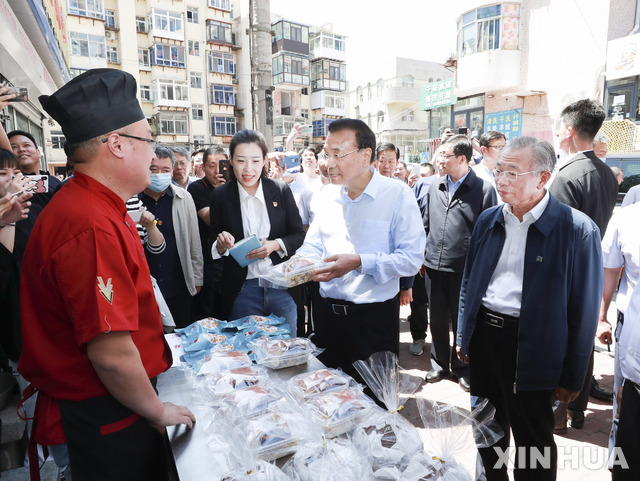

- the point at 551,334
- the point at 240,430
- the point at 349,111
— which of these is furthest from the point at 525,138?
the point at 349,111

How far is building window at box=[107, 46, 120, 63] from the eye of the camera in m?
24.3

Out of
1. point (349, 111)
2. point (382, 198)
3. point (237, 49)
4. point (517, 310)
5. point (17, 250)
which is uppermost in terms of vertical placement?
point (237, 49)

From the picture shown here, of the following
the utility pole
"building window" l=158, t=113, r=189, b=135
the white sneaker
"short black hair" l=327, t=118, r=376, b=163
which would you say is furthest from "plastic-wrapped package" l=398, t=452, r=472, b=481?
"building window" l=158, t=113, r=189, b=135

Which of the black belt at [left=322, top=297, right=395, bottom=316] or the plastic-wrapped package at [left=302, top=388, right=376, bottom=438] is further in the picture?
the black belt at [left=322, top=297, right=395, bottom=316]

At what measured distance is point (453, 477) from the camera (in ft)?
3.87

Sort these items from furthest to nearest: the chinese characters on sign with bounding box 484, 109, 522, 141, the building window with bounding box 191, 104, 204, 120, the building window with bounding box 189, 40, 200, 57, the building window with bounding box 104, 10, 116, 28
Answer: the building window with bounding box 191, 104, 204, 120, the building window with bounding box 189, 40, 200, 57, the building window with bounding box 104, 10, 116, 28, the chinese characters on sign with bounding box 484, 109, 522, 141

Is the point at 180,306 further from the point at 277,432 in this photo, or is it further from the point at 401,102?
the point at 401,102

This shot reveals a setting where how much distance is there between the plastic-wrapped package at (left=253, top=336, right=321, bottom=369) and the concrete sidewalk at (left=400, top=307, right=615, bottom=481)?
143cm

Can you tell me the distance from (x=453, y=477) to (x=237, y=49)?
105 ft

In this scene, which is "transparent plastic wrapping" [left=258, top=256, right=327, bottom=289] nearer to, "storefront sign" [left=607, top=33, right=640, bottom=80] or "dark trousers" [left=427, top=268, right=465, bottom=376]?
"dark trousers" [left=427, top=268, right=465, bottom=376]

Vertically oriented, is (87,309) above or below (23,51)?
below

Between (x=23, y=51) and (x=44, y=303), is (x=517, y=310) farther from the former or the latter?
(x=23, y=51)

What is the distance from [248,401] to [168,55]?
29247 millimetres

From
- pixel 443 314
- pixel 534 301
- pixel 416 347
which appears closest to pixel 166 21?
pixel 416 347
